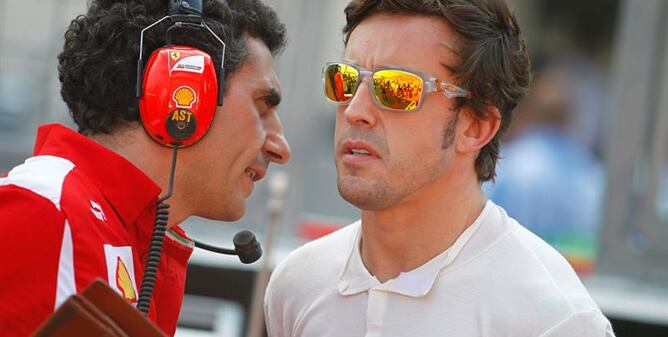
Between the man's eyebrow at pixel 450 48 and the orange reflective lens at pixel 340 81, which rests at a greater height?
the man's eyebrow at pixel 450 48

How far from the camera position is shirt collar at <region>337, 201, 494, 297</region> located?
2.81m

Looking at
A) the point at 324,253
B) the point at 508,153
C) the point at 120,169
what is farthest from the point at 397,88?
the point at 508,153

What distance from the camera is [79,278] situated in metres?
2.33

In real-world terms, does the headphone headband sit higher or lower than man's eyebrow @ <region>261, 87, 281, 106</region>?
higher

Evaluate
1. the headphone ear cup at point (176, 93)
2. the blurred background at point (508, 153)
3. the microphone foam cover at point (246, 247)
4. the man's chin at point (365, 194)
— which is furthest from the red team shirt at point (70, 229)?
the blurred background at point (508, 153)

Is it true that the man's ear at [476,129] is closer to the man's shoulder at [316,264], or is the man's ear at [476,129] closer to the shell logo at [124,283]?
the man's shoulder at [316,264]

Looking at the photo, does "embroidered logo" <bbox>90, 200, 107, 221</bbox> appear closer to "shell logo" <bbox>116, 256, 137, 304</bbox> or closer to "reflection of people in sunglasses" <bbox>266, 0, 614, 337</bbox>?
"shell logo" <bbox>116, 256, 137, 304</bbox>

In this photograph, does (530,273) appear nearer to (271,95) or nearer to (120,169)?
(271,95)

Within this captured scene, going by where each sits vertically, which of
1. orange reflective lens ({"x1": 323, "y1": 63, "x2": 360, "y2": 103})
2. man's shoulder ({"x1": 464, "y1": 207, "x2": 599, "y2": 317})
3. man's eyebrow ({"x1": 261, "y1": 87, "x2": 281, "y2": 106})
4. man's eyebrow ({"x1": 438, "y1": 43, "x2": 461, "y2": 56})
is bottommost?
man's shoulder ({"x1": 464, "y1": 207, "x2": 599, "y2": 317})

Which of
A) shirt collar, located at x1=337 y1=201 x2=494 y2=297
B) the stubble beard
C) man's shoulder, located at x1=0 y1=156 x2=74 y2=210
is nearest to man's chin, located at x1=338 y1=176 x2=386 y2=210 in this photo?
the stubble beard

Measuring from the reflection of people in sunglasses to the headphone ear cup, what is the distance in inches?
14.7

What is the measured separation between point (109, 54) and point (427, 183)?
2.68 feet

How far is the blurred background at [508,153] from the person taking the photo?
5961 mm

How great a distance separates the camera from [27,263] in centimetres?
227
